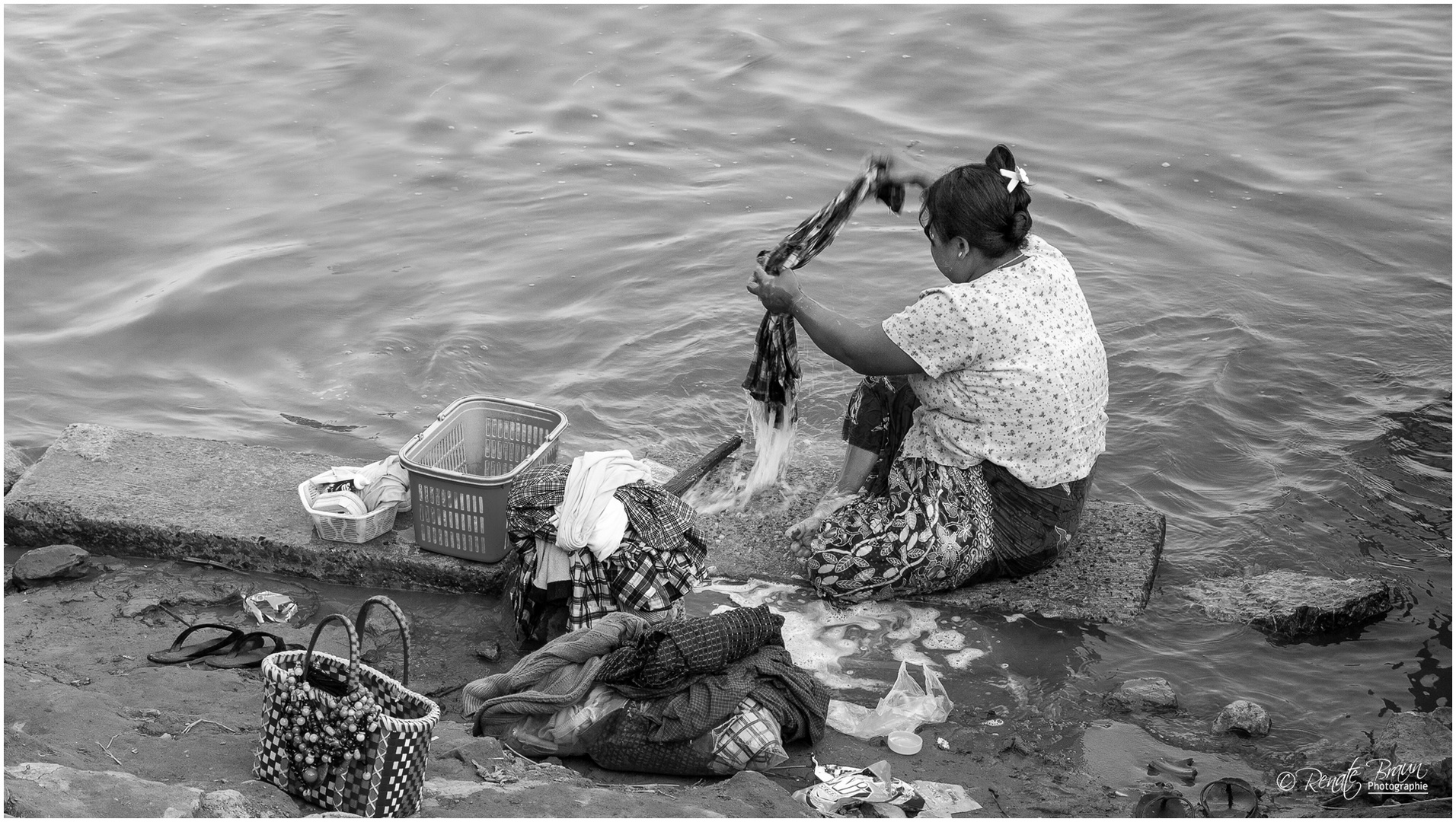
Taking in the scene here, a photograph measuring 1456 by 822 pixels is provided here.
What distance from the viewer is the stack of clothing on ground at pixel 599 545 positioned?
4.26m

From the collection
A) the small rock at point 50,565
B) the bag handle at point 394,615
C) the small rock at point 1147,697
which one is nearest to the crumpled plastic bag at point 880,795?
the small rock at point 1147,697

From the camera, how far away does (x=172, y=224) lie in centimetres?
938

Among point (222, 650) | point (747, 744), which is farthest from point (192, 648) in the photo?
point (747, 744)

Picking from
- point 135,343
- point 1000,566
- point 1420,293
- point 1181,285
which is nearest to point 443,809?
point 1000,566

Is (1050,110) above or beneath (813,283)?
above

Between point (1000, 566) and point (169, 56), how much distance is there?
11.1m

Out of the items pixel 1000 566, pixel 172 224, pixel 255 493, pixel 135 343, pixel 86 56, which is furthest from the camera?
pixel 86 56

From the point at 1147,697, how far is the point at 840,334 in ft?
5.22

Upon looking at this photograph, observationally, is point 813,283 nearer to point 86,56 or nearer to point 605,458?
point 605,458

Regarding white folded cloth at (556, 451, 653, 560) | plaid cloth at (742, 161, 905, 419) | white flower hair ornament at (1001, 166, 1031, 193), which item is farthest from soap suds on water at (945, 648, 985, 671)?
white flower hair ornament at (1001, 166, 1031, 193)

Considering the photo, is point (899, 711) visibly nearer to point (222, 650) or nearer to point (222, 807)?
point (222, 807)

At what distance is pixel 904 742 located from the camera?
3949 mm

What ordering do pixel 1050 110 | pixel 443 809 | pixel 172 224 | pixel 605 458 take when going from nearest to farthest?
pixel 443 809 → pixel 605 458 → pixel 172 224 → pixel 1050 110

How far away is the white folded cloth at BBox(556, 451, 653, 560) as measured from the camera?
4.21 metres
